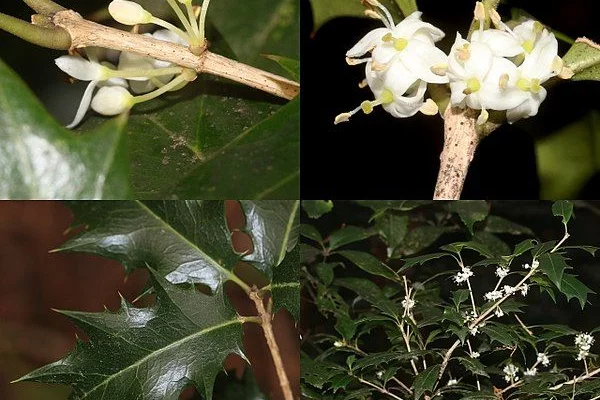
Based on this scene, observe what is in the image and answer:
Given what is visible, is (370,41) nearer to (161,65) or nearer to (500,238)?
(161,65)

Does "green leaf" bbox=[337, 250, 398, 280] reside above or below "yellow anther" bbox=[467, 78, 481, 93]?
below

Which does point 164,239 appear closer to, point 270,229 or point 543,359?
point 270,229

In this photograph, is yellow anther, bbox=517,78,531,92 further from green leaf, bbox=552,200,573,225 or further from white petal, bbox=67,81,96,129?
white petal, bbox=67,81,96,129

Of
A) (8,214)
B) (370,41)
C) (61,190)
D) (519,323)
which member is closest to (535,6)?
(370,41)

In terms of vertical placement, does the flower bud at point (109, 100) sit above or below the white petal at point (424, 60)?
below

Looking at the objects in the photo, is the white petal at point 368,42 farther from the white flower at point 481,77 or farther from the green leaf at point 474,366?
the green leaf at point 474,366

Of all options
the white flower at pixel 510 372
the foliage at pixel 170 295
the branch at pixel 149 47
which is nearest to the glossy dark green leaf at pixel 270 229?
the foliage at pixel 170 295

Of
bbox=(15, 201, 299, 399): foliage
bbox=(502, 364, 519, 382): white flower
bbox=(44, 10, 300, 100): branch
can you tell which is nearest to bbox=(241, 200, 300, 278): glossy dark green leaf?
bbox=(15, 201, 299, 399): foliage

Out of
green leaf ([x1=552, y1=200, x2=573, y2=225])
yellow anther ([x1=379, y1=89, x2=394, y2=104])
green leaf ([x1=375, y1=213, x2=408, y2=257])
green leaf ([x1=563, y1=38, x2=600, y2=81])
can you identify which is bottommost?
green leaf ([x1=375, y1=213, x2=408, y2=257])
